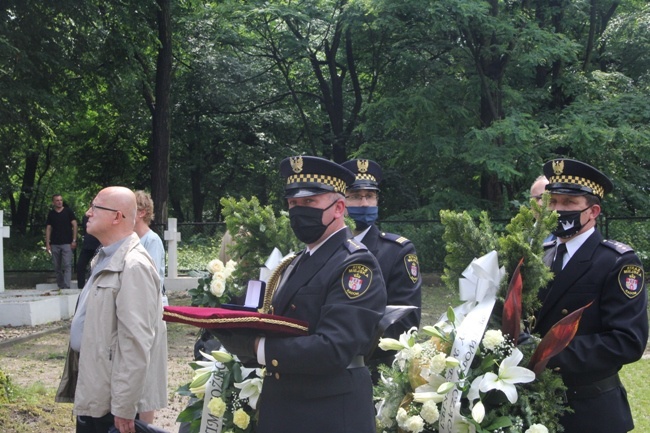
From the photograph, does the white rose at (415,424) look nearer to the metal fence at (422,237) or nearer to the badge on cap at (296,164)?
the badge on cap at (296,164)

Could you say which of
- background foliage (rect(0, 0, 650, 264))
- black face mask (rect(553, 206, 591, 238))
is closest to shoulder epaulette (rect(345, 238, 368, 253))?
black face mask (rect(553, 206, 591, 238))

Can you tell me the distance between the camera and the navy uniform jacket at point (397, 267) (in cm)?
485

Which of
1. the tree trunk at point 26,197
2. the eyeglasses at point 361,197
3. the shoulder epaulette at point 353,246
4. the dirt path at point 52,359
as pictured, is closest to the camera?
the shoulder epaulette at point 353,246

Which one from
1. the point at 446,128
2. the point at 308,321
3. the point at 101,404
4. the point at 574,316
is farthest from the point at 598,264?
the point at 446,128

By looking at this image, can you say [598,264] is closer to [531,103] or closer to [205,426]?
[205,426]

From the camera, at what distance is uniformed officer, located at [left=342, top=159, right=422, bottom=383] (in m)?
4.64

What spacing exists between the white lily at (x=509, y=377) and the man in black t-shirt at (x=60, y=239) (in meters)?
14.4

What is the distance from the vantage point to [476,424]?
11.6ft

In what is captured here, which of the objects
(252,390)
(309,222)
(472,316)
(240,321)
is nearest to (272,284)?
(309,222)

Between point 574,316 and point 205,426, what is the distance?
1824 millimetres

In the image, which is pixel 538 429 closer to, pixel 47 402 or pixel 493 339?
pixel 493 339

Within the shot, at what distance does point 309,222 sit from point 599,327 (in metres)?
1.43

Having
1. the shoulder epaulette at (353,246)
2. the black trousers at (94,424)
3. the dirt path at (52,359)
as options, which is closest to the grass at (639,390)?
the dirt path at (52,359)

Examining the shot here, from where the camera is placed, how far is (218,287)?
16.2ft
